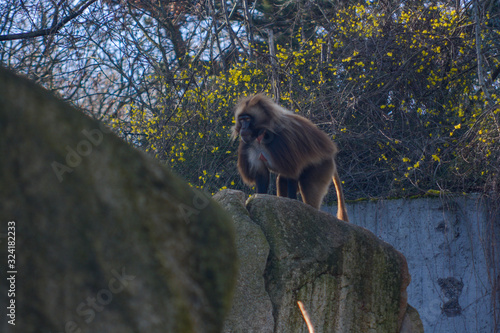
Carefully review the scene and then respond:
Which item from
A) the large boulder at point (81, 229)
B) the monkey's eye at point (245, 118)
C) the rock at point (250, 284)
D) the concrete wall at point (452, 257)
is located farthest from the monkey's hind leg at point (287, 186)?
the large boulder at point (81, 229)

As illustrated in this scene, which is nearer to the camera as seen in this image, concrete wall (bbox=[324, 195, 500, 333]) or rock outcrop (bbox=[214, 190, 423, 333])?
rock outcrop (bbox=[214, 190, 423, 333])

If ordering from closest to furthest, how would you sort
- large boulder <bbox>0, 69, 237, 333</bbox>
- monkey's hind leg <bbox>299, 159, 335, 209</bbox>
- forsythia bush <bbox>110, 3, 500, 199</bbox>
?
large boulder <bbox>0, 69, 237, 333</bbox>, monkey's hind leg <bbox>299, 159, 335, 209</bbox>, forsythia bush <bbox>110, 3, 500, 199</bbox>

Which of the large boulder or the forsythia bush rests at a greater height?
the forsythia bush

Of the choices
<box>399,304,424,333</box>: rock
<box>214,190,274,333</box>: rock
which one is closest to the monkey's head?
<box>214,190,274,333</box>: rock

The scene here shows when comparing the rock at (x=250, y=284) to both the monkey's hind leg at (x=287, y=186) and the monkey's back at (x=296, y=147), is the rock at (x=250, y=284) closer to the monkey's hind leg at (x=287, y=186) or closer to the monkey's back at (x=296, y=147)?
the monkey's back at (x=296, y=147)

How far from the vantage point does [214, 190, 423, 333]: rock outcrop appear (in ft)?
10.7

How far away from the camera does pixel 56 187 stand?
1284 millimetres

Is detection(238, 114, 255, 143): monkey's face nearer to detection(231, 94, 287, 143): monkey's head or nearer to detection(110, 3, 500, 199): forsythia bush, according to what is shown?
detection(231, 94, 287, 143): monkey's head

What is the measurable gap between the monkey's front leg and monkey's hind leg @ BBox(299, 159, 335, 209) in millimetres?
348

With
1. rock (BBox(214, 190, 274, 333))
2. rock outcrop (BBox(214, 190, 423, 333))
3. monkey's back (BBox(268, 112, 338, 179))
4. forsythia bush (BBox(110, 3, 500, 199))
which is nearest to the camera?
rock (BBox(214, 190, 274, 333))

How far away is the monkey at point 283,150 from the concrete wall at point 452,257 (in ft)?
4.38

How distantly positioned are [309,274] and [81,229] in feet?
7.67

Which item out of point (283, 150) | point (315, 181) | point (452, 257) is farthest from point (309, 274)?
point (452, 257)

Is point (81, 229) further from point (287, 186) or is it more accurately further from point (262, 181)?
point (287, 186)
